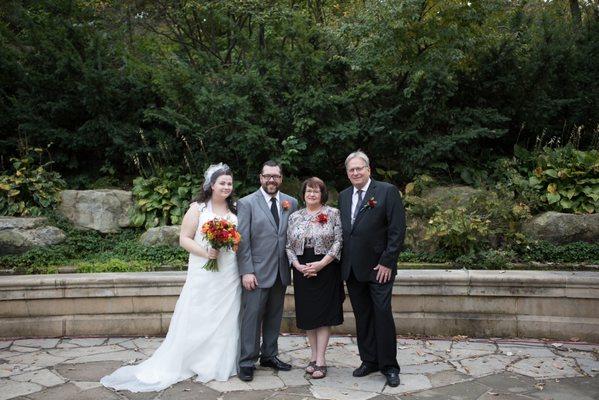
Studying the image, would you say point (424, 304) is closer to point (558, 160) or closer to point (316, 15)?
point (558, 160)

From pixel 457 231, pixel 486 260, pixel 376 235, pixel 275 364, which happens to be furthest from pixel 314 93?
pixel 275 364

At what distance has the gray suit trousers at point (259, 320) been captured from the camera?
5.06 metres

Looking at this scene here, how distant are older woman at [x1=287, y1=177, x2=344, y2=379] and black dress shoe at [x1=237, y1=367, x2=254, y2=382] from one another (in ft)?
1.73

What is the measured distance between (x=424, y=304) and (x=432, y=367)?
105 centimetres

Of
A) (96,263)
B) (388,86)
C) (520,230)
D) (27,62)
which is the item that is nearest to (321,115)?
(388,86)

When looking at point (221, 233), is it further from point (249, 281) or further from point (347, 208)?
point (347, 208)

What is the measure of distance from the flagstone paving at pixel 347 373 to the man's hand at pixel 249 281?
789mm

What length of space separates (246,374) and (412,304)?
2120 mm

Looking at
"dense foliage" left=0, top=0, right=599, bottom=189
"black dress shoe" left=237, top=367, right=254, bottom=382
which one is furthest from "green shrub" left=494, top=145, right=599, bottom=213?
"black dress shoe" left=237, top=367, right=254, bottom=382

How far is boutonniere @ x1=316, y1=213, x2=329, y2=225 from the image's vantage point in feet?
16.0

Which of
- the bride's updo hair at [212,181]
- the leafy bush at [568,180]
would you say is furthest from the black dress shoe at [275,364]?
the leafy bush at [568,180]

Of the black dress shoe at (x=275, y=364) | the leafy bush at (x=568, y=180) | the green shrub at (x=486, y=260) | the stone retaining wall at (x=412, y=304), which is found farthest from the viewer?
the leafy bush at (x=568, y=180)

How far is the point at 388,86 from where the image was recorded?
27.7ft

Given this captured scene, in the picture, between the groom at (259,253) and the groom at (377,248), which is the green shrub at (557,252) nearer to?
the groom at (377,248)
